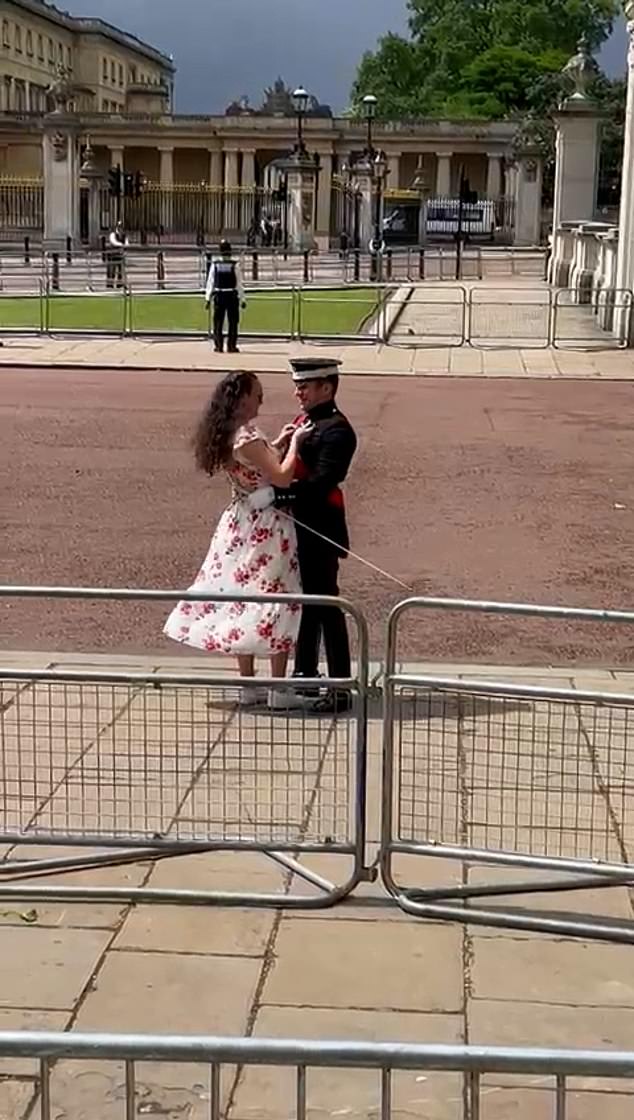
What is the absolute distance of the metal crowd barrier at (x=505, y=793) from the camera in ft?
16.7

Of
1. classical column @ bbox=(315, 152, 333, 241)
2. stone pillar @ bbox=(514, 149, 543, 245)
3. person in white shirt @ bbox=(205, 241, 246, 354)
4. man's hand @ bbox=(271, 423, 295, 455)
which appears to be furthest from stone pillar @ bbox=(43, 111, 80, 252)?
man's hand @ bbox=(271, 423, 295, 455)

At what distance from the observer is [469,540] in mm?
11562

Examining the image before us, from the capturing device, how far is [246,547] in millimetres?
7352

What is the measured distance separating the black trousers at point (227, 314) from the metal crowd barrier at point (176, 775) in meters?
19.0

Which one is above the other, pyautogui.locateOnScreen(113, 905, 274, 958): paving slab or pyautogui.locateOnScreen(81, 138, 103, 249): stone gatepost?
pyautogui.locateOnScreen(81, 138, 103, 249): stone gatepost

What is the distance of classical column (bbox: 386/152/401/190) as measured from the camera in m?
96.2

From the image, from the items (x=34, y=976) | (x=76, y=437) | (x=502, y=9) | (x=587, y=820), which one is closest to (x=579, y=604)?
(x=587, y=820)

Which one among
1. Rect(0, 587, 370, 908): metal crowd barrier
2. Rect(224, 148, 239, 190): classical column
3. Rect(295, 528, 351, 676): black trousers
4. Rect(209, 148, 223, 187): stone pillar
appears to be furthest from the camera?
Rect(209, 148, 223, 187): stone pillar

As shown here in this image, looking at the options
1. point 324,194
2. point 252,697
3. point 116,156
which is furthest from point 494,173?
point 252,697

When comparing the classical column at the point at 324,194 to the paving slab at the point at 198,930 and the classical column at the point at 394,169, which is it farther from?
the paving slab at the point at 198,930

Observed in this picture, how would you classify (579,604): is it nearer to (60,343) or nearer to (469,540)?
(469,540)

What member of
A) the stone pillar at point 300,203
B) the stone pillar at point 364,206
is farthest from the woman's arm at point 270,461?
the stone pillar at point 364,206

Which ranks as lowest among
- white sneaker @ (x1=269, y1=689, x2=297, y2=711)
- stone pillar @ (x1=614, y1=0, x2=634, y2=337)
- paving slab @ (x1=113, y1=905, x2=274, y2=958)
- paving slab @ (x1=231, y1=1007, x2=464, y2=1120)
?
paving slab @ (x1=113, y1=905, x2=274, y2=958)

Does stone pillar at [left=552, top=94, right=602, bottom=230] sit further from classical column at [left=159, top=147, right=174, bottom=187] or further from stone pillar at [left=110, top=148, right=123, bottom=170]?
stone pillar at [left=110, top=148, right=123, bottom=170]
